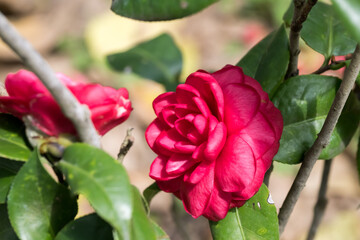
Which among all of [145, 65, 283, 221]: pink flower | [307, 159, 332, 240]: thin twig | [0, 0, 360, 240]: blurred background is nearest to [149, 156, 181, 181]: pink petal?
[145, 65, 283, 221]: pink flower

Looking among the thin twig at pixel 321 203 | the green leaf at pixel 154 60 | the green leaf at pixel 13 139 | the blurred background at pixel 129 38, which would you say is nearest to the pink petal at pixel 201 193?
the green leaf at pixel 13 139

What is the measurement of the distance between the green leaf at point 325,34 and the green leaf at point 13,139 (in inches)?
17.5

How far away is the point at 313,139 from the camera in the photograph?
69 cm

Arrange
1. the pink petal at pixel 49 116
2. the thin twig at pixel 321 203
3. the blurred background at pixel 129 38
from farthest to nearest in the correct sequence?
1. the blurred background at pixel 129 38
2. the thin twig at pixel 321 203
3. the pink petal at pixel 49 116

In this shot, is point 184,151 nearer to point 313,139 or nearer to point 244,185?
point 244,185

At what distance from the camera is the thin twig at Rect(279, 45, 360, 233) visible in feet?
1.82

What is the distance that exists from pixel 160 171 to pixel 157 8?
0.21m

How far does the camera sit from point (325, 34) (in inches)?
30.6

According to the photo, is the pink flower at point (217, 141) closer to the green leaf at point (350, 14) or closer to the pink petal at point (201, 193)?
the pink petal at point (201, 193)

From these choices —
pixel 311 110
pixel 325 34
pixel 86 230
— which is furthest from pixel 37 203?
pixel 325 34

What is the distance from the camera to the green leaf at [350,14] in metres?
0.42

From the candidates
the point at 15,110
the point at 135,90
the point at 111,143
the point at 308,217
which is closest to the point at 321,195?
the point at 15,110

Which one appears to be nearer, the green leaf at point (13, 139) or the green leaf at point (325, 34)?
the green leaf at point (13, 139)

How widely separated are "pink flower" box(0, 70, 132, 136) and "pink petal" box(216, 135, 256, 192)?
0.15 metres
